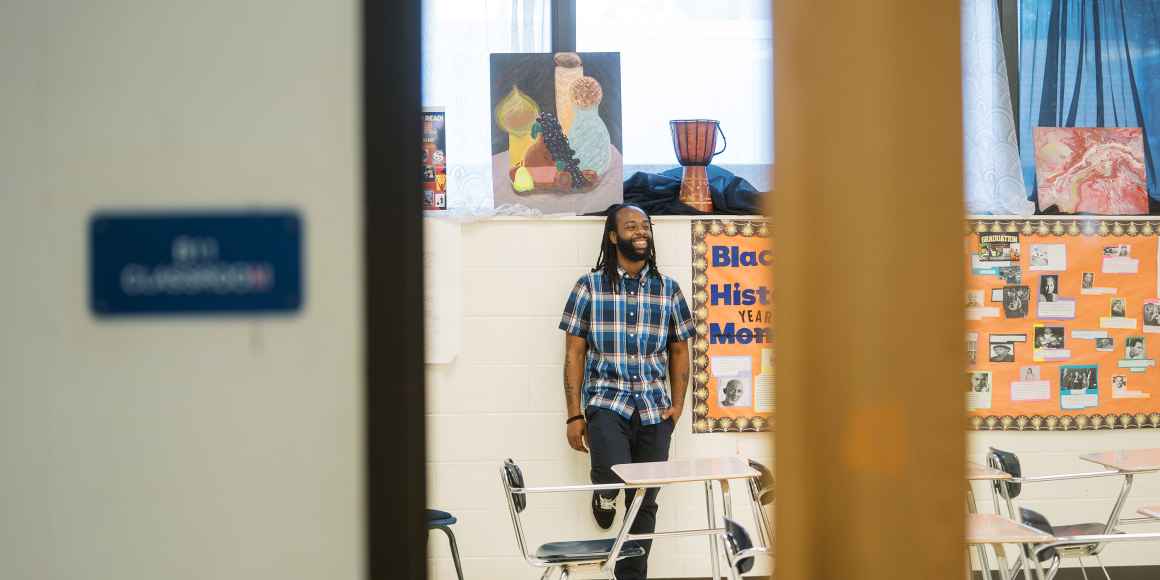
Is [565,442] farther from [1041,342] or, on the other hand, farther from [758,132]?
[1041,342]

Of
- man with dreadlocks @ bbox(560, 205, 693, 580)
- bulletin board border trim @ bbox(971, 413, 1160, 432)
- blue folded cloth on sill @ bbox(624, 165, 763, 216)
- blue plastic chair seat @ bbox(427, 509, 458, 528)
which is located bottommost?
blue plastic chair seat @ bbox(427, 509, 458, 528)

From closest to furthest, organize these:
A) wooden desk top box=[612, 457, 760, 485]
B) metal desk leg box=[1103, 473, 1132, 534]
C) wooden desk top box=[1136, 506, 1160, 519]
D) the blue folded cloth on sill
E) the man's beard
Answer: wooden desk top box=[1136, 506, 1160, 519], wooden desk top box=[612, 457, 760, 485], metal desk leg box=[1103, 473, 1132, 534], the man's beard, the blue folded cloth on sill

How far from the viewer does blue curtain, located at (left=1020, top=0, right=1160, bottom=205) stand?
4.89 metres

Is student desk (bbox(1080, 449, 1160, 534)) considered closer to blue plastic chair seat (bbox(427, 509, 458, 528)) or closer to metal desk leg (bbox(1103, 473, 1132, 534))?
metal desk leg (bbox(1103, 473, 1132, 534))

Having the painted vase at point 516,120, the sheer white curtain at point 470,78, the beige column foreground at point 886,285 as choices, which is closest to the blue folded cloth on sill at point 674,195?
the painted vase at point 516,120

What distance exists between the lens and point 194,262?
1.24m

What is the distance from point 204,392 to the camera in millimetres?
1254

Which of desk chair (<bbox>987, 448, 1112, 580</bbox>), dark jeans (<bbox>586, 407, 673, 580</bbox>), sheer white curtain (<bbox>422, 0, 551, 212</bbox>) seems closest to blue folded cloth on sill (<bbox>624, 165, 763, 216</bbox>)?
sheer white curtain (<bbox>422, 0, 551, 212</bbox>)

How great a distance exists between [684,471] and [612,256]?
1423mm

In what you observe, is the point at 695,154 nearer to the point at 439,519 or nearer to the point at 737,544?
the point at 737,544

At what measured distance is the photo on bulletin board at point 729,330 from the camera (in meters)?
4.77

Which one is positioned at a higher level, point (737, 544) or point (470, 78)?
point (470, 78)

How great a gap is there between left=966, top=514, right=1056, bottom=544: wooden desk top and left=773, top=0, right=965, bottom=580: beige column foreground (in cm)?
157

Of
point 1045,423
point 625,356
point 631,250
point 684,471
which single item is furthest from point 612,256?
point 1045,423
